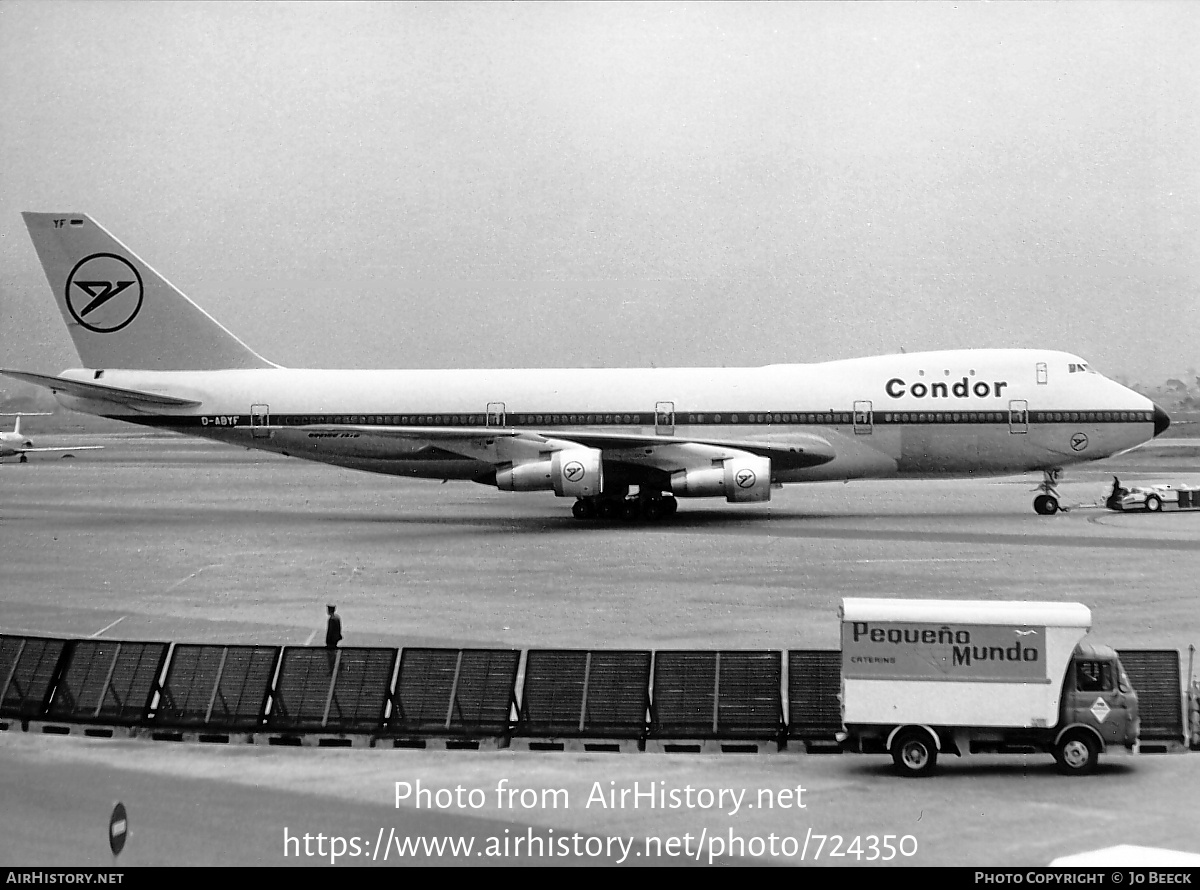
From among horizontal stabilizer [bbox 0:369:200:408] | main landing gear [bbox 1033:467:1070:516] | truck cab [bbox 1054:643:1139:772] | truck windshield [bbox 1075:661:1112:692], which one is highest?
horizontal stabilizer [bbox 0:369:200:408]

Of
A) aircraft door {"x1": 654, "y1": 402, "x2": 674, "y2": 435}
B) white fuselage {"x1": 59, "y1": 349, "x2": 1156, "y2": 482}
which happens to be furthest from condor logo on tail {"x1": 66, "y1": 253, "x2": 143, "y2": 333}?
aircraft door {"x1": 654, "y1": 402, "x2": 674, "y2": 435}

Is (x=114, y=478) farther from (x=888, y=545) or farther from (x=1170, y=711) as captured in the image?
(x=1170, y=711)

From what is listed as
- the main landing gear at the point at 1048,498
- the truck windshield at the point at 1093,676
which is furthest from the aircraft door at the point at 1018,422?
the truck windshield at the point at 1093,676

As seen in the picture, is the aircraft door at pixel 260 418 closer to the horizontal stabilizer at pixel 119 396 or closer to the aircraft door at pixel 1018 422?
the horizontal stabilizer at pixel 119 396

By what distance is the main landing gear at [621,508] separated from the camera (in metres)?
34.4

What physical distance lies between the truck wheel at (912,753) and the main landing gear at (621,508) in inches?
874

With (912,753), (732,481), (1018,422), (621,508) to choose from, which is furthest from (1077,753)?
(1018,422)

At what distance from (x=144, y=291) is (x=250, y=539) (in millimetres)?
10876

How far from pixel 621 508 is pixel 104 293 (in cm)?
1752

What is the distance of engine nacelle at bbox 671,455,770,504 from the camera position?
104 feet

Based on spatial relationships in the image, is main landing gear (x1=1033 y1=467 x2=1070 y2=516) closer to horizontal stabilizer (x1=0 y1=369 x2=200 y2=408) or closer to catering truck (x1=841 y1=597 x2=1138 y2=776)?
catering truck (x1=841 y1=597 x2=1138 y2=776)

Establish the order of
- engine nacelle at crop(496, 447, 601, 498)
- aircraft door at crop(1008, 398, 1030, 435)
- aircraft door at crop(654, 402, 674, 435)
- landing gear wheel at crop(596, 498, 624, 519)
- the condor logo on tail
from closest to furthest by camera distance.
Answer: engine nacelle at crop(496, 447, 601, 498)
aircraft door at crop(1008, 398, 1030, 435)
landing gear wheel at crop(596, 498, 624, 519)
aircraft door at crop(654, 402, 674, 435)
the condor logo on tail

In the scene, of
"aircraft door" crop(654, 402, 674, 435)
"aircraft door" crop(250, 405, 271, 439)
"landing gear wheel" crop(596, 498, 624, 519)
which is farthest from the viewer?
"aircraft door" crop(250, 405, 271, 439)

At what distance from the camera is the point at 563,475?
31.8m
